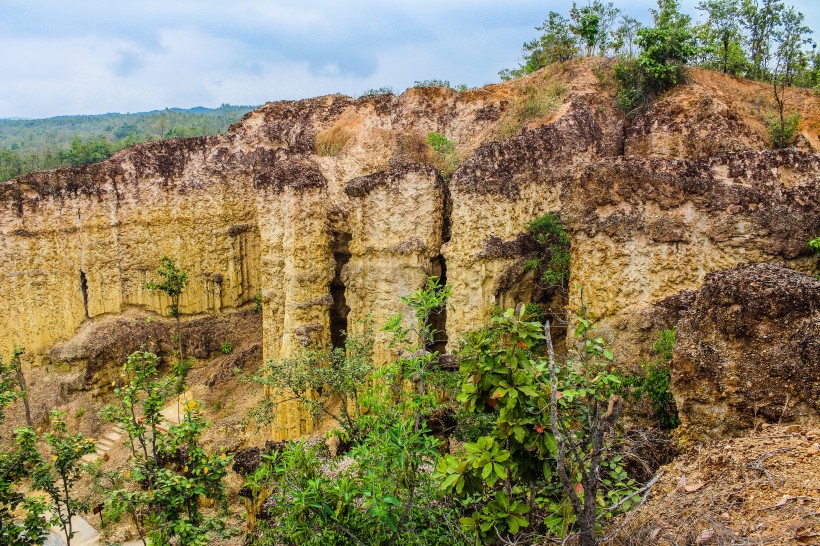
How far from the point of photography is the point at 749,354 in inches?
265

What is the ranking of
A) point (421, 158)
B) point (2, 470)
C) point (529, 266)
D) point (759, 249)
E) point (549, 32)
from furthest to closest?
1. point (549, 32)
2. point (421, 158)
3. point (529, 266)
4. point (759, 249)
5. point (2, 470)

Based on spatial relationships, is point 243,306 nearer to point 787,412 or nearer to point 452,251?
point 452,251

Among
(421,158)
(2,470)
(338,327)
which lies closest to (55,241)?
(338,327)

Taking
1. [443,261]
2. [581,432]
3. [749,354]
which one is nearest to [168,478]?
[581,432]

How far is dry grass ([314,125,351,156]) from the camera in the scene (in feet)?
67.8

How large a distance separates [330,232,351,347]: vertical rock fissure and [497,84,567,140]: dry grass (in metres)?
6.23

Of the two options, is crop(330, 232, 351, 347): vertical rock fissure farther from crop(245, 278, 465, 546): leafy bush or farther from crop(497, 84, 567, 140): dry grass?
crop(245, 278, 465, 546): leafy bush

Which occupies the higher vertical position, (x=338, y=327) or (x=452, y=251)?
(x=452, y=251)

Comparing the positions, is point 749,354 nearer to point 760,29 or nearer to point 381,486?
point 381,486

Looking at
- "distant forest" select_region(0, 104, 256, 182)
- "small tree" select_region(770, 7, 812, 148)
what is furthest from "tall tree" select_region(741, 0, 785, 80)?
"distant forest" select_region(0, 104, 256, 182)

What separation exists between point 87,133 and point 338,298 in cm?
12096

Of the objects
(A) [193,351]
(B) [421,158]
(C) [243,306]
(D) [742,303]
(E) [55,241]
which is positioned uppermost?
(B) [421,158]

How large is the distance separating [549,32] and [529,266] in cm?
1253

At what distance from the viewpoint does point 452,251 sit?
15.2m
